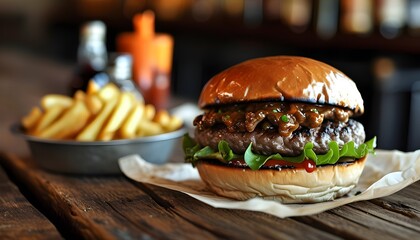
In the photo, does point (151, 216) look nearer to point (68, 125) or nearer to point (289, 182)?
point (289, 182)

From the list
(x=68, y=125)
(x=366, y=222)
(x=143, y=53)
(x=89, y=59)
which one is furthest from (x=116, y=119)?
(x=143, y=53)

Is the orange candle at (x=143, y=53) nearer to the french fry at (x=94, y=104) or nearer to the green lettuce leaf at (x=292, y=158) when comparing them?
the french fry at (x=94, y=104)

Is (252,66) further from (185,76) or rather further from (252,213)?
(185,76)

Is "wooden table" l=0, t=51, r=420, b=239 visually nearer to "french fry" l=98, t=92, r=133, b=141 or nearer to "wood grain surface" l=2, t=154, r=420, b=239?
"wood grain surface" l=2, t=154, r=420, b=239

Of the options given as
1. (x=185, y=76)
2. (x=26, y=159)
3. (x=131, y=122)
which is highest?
(x=131, y=122)

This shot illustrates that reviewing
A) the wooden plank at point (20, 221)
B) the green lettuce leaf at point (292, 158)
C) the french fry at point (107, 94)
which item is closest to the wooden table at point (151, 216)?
the wooden plank at point (20, 221)

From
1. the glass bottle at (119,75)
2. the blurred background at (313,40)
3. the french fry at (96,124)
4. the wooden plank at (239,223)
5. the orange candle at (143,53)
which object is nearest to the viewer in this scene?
the wooden plank at (239,223)

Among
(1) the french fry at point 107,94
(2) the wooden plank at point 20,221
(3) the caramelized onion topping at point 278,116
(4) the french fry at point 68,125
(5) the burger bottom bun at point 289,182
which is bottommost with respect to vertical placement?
(2) the wooden plank at point 20,221

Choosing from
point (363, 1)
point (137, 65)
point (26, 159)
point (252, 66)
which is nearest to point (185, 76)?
point (363, 1)
